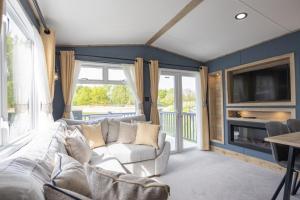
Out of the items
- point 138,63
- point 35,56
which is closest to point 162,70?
point 138,63

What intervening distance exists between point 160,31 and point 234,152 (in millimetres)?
3031

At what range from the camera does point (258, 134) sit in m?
3.53

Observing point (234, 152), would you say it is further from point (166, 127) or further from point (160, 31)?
point (160, 31)

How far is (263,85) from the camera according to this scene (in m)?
3.41

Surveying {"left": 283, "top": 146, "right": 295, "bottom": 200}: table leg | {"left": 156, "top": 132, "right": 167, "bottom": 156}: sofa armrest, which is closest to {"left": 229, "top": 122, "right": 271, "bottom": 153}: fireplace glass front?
{"left": 283, "top": 146, "right": 295, "bottom": 200}: table leg

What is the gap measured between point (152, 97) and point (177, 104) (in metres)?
0.80

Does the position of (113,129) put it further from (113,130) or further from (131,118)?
(131,118)

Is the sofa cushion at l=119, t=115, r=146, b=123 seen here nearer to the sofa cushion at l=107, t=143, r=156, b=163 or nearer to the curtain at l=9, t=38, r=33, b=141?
the sofa cushion at l=107, t=143, r=156, b=163

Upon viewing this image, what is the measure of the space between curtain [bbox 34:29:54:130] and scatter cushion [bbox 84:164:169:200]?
1.91 metres

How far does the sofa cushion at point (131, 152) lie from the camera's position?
2.80 meters

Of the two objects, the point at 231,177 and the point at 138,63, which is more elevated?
the point at 138,63

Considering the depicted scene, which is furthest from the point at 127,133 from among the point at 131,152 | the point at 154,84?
the point at 154,84

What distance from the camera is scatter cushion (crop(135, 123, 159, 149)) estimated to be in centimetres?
311

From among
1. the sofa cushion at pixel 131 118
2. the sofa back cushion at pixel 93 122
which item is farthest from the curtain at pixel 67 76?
the sofa cushion at pixel 131 118
